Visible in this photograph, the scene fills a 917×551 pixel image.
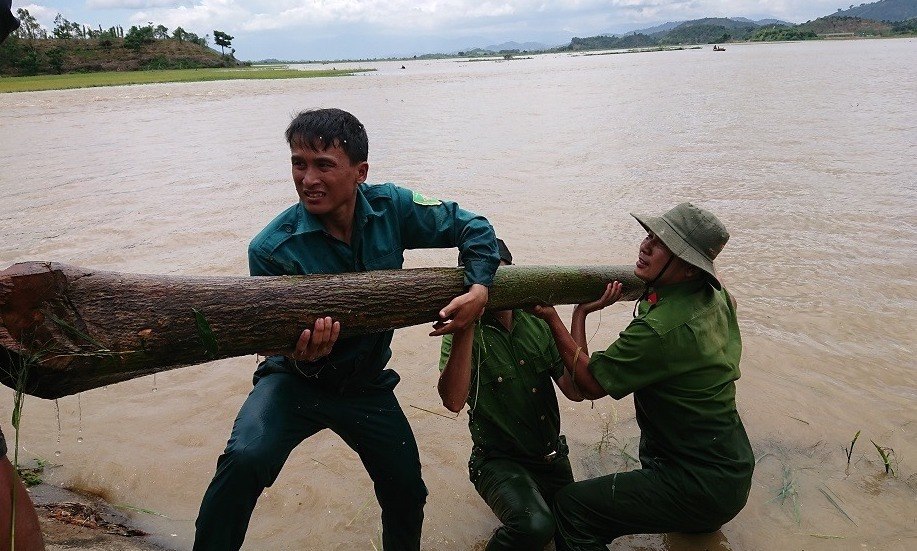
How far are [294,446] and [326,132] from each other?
1253mm

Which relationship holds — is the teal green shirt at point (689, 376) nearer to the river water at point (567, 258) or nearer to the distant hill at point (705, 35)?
the river water at point (567, 258)

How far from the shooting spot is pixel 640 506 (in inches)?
110

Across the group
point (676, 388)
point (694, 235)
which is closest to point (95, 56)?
point (694, 235)

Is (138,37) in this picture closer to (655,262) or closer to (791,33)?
(655,262)

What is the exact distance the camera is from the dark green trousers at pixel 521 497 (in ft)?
9.09

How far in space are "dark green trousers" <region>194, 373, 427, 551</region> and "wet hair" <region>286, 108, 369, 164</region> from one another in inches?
38.3

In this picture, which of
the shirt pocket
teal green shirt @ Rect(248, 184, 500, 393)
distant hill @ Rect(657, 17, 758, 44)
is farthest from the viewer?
distant hill @ Rect(657, 17, 758, 44)

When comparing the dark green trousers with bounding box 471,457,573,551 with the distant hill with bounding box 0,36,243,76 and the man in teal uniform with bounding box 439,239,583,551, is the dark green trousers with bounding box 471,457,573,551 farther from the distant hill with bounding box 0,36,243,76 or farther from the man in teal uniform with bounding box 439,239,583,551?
the distant hill with bounding box 0,36,243,76

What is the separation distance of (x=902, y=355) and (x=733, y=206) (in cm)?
419

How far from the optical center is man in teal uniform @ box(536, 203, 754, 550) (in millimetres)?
2691

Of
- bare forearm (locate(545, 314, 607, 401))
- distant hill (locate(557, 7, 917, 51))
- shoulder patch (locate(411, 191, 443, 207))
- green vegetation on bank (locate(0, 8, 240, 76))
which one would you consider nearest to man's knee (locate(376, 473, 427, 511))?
bare forearm (locate(545, 314, 607, 401))

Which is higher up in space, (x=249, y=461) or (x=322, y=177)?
(x=322, y=177)

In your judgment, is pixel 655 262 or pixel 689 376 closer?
pixel 689 376

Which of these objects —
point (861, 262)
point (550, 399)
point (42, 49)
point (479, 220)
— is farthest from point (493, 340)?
point (42, 49)
